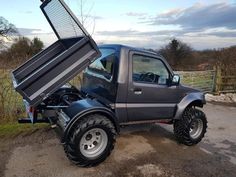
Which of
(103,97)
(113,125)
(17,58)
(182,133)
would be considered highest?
(17,58)

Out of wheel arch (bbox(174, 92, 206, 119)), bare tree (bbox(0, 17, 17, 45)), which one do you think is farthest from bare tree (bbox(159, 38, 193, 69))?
wheel arch (bbox(174, 92, 206, 119))

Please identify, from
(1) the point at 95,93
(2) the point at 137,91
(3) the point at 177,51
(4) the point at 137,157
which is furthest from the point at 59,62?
(3) the point at 177,51

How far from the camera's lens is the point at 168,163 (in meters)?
5.15

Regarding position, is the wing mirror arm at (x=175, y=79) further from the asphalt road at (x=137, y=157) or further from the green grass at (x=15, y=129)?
the green grass at (x=15, y=129)

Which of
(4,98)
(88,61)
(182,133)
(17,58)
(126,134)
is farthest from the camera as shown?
(17,58)

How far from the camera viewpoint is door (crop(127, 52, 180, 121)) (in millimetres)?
5258

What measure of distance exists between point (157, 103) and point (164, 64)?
82 centimetres

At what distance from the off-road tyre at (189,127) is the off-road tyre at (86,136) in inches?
71.8

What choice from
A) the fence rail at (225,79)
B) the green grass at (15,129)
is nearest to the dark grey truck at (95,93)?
the green grass at (15,129)

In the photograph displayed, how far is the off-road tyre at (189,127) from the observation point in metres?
5.96

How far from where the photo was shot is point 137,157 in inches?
211

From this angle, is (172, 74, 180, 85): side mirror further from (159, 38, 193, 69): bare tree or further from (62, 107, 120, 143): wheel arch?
(159, 38, 193, 69): bare tree

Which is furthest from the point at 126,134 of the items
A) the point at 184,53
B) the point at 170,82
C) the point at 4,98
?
the point at 184,53

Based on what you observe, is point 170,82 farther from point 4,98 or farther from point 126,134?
point 4,98
